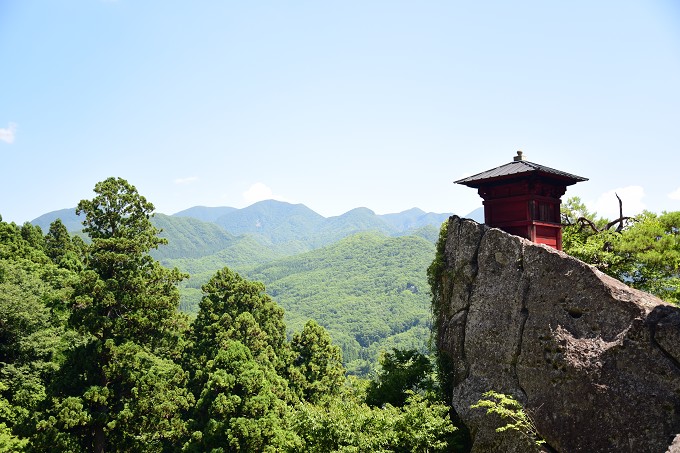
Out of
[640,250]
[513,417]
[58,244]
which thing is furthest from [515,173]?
[58,244]

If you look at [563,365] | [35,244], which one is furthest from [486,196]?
[35,244]

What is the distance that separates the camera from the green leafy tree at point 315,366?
2498cm

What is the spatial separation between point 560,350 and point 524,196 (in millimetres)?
4553

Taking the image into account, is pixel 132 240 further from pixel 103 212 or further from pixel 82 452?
pixel 82 452

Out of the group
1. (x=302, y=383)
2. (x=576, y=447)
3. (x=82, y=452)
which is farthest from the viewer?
(x=302, y=383)

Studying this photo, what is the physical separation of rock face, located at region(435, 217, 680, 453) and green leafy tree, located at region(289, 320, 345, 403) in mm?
12901

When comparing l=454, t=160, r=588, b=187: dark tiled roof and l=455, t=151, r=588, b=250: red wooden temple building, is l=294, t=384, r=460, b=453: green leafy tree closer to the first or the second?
l=455, t=151, r=588, b=250: red wooden temple building

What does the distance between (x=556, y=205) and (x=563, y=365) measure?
532cm

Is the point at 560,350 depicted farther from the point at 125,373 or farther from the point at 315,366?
the point at 315,366

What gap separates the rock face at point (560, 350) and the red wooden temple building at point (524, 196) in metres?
1.00

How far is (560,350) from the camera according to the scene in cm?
1080

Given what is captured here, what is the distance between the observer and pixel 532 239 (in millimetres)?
13258

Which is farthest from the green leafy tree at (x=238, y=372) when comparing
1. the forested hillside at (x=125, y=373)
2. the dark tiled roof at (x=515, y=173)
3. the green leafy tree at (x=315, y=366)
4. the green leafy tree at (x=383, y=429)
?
the dark tiled roof at (x=515, y=173)

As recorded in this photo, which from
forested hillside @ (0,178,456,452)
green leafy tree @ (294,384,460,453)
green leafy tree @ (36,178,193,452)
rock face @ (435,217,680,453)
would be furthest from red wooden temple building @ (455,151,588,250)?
green leafy tree @ (36,178,193,452)
